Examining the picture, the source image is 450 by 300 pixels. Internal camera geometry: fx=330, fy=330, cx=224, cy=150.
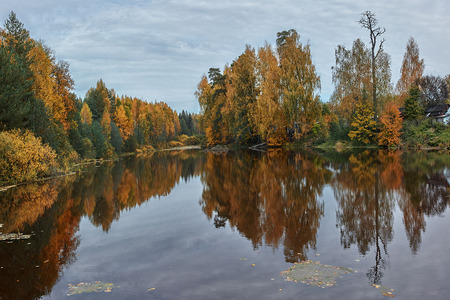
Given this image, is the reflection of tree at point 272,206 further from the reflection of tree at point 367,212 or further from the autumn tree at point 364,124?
the autumn tree at point 364,124

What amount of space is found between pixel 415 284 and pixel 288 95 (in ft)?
132

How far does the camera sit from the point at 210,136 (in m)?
64.8

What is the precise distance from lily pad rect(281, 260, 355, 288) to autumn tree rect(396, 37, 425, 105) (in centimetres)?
6288

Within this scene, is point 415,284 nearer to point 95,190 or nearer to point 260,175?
point 260,175

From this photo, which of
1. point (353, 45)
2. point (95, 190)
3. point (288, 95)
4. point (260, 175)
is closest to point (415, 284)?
point (260, 175)

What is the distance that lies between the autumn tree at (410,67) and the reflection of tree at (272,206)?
170 ft

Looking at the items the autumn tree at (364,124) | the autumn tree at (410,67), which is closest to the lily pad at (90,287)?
the autumn tree at (364,124)

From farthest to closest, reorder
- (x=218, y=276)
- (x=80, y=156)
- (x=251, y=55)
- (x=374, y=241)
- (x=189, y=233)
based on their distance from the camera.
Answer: (x=251, y=55) → (x=80, y=156) → (x=189, y=233) → (x=374, y=241) → (x=218, y=276)

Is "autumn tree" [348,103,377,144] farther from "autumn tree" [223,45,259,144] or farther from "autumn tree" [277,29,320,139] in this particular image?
"autumn tree" [223,45,259,144]

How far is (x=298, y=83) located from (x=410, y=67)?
3058 centimetres

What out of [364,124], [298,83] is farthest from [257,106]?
[364,124]

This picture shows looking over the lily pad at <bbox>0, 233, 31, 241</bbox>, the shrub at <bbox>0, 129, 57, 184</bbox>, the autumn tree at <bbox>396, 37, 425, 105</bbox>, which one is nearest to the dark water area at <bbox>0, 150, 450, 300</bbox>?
the lily pad at <bbox>0, 233, 31, 241</bbox>

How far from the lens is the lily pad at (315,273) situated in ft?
19.3

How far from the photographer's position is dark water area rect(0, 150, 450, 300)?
19.5 feet
